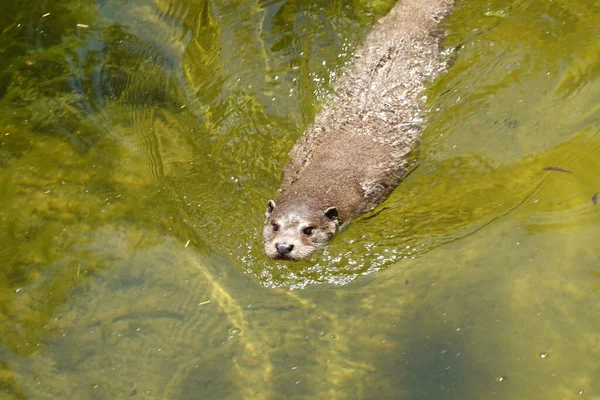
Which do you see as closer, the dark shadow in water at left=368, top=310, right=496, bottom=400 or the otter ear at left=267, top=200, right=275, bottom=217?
the dark shadow in water at left=368, top=310, right=496, bottom=400

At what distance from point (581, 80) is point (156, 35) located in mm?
3805

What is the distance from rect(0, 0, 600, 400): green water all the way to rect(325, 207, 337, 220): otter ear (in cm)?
26

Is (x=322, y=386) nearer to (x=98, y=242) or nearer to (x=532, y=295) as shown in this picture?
(x=532, y=295)

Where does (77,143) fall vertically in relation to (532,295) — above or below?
above

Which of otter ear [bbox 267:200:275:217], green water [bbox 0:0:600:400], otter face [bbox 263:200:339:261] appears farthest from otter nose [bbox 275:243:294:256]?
otter ear [bbox 267:200:275:217]

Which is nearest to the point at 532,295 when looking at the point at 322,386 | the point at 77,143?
the point at 322,386

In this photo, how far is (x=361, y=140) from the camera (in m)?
4.65

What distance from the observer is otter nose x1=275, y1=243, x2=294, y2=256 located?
4.27 metres

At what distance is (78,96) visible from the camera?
552cm

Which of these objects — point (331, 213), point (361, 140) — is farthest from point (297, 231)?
point (361, 140)

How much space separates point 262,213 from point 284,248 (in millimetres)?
644

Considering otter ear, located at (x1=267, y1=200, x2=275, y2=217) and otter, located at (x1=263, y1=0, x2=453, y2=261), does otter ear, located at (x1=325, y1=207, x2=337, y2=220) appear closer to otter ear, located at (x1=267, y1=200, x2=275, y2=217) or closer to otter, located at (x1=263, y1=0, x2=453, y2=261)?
otter, located at (x1=263, y1=0, x2=453, y2=261)

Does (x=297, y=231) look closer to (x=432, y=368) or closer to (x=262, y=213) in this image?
(x=262, y=213)

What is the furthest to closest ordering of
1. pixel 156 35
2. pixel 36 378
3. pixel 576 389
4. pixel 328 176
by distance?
pixel 156 35
pixel 328 176
pixel 36 378
pixel 576 389
